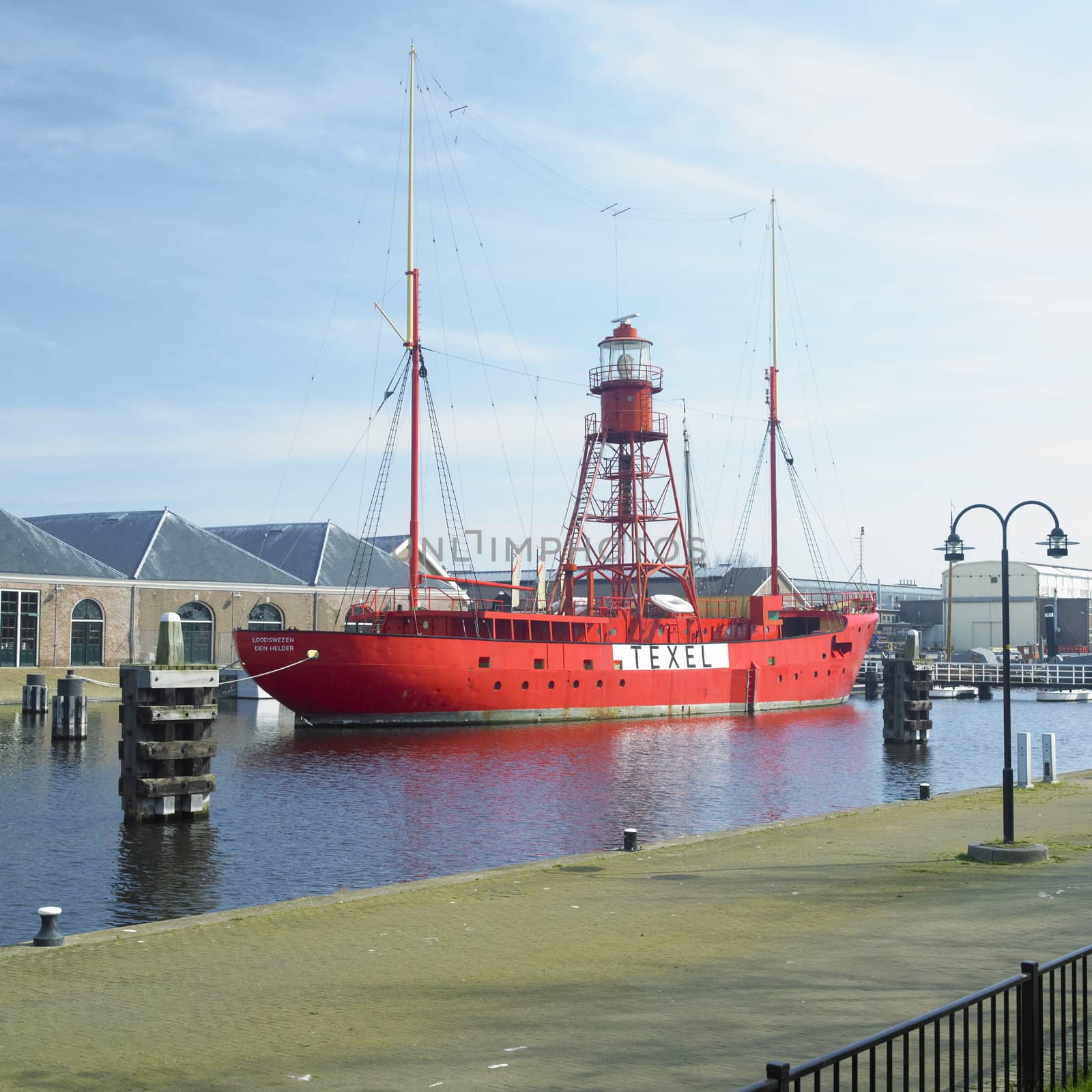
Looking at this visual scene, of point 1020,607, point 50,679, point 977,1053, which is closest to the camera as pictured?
point 977,1053

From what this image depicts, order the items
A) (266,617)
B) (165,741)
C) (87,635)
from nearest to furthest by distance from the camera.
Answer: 1. (165,741)
2. (87,635)
3. (266,617)

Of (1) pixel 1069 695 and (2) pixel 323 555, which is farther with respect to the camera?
(2) pixel 323 555

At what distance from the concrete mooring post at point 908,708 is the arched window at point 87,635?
39.7 metres

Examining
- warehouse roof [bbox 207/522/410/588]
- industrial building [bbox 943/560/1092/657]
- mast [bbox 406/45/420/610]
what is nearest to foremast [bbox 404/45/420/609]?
mast [bbox 406/45/420/610]

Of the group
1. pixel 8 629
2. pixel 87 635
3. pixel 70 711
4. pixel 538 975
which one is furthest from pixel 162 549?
pixel 538 975

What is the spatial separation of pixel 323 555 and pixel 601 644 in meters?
31.0

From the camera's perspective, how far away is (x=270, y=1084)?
7305 millimetres

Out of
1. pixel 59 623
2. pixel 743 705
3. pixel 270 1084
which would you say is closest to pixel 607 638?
pixel 743 705

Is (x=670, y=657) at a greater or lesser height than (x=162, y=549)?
lesser

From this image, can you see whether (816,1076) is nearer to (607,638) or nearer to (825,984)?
(825,984)

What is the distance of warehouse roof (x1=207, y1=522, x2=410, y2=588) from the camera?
7312cm

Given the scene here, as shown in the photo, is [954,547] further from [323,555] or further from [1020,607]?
[1020,607]

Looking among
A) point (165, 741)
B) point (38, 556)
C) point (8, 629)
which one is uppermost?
point (38, 556)

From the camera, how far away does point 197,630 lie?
210ft
